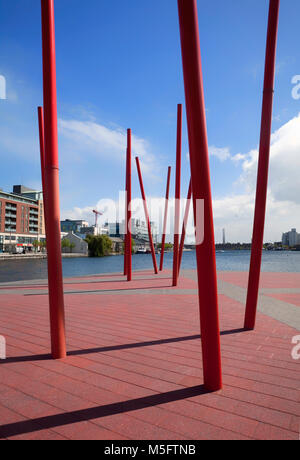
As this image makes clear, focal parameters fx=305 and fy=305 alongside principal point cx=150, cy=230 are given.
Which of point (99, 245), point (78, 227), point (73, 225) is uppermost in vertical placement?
point (73, 225)

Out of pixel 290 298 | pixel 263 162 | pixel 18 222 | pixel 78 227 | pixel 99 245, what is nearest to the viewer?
pixel 263 162

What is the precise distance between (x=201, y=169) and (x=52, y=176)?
1.90m

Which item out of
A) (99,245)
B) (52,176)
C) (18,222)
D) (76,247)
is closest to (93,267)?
(52,176)

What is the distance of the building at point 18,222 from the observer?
76.9 metres

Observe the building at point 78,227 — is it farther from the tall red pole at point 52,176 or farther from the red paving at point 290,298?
the tall red pole at point 52,176

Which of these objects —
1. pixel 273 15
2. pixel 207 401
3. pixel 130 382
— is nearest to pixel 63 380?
pixel 130 382

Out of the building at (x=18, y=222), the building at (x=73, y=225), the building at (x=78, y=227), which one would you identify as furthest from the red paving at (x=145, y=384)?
the building at (x=73, y=225)

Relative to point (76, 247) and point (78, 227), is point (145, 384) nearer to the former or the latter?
point (76, 247)

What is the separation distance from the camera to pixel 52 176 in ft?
12.1

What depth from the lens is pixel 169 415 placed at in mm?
2301

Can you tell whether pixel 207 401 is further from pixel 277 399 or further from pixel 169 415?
pixel 277 399

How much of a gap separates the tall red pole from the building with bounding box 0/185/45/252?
261 ft

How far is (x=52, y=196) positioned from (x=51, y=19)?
2.10 metres

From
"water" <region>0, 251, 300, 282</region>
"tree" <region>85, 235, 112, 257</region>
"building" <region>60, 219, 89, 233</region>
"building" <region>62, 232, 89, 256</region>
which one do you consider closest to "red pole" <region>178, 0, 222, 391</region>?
"water" <region>0, 251, 300, 282</region>
